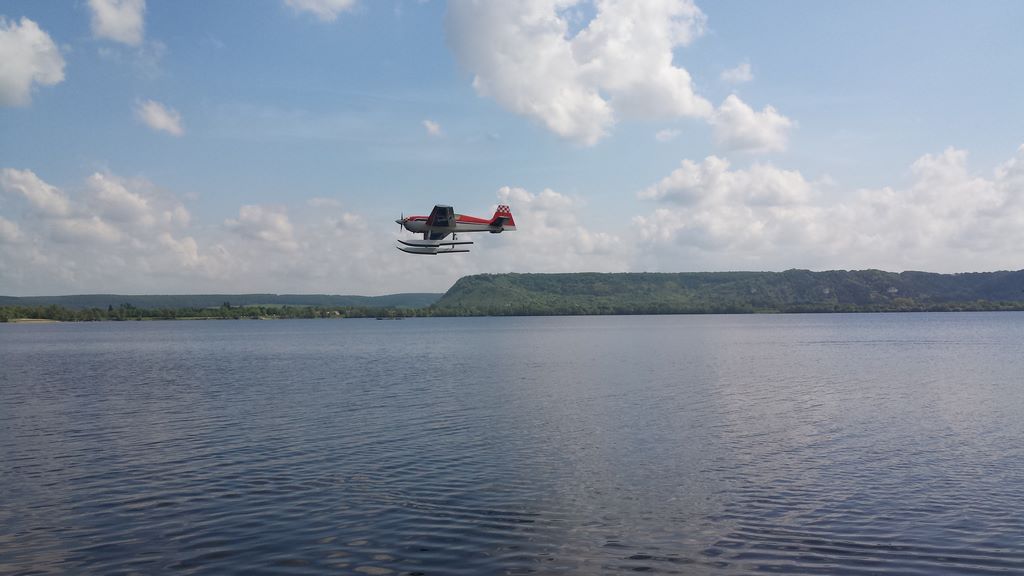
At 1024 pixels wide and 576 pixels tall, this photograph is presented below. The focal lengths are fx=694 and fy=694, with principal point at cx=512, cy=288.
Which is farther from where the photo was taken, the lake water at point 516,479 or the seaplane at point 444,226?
the seaplane at point 444,226

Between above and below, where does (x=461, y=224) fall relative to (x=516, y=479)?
above

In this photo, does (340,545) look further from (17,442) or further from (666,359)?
(666,359)

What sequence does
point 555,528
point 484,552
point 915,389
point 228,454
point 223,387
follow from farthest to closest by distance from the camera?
1. point 223,387
2. point 915,389
3. point 228,454
4. point 555,528
5. point 484,552

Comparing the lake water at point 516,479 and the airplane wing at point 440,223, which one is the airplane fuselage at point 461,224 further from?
the lake water at point 516,479

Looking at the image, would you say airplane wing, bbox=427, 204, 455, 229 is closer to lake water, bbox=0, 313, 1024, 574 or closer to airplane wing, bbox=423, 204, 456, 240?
airplane wing, bbox=423, 204, 456, 240

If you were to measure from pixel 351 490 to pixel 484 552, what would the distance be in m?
7.28

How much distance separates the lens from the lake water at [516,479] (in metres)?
16.4

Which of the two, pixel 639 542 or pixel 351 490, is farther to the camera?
pixel 351 490

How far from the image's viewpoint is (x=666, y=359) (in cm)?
7694

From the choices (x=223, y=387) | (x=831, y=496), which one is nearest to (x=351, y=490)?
(x=831, y=496)

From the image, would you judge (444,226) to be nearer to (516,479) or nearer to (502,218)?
(502,218)

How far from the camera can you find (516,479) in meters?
23.6

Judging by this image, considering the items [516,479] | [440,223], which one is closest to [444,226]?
[440,223]

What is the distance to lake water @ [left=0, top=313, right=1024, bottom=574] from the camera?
16375 millimetres
